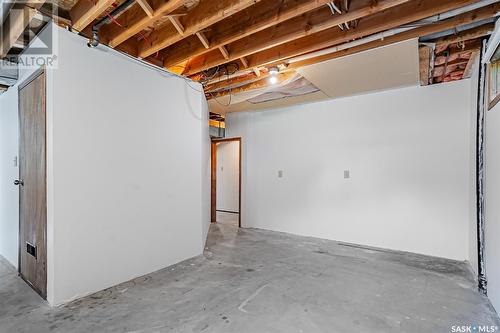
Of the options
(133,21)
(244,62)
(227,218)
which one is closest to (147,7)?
(133,21)

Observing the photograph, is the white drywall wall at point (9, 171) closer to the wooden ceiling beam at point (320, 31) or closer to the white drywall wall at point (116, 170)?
the white drywall wall at point (116, 170)

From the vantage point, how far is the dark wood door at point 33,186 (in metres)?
2.41

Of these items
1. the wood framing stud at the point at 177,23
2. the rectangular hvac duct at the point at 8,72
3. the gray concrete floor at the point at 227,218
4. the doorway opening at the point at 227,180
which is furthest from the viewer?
the doorway opening at the point at 227,180

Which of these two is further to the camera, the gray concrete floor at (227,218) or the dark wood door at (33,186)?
the gray concrete floor at (227,218)

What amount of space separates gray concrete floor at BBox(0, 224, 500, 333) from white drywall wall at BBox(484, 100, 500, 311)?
256 mm

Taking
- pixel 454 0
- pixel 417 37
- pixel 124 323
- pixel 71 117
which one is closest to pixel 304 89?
pixel 417 37

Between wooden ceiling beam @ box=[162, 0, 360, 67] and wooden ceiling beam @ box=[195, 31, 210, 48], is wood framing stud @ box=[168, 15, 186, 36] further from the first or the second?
wooden ceiling beam @ box=[162, 0, 360, 67]

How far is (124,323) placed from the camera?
2043mm

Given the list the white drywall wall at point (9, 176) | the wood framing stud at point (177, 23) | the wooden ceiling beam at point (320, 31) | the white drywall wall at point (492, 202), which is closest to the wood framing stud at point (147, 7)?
the wood framing stud at point (177, 23)

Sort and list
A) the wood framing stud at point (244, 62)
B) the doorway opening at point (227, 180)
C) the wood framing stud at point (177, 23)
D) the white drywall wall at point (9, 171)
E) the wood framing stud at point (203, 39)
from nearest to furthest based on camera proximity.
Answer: the wood framing stud at point (177, 23), the wood framing stud at point (203, 39), the white drywall wall at point (9, 171), the wood framing stud at point (244, 62), the doorway opening at point (227, 180)

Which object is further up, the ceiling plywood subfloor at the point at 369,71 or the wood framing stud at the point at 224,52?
the wood framing stud at the point at 224,52

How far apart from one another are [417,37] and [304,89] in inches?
67.5

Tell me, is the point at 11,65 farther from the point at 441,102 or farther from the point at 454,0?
the point at 441,102

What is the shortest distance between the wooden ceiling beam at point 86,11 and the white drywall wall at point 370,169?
136 inches
